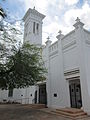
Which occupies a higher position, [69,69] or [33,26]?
[33,26]

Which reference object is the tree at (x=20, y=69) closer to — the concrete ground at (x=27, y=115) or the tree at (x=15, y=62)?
the tree at (x=15, y=62)

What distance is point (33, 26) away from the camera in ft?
69.5

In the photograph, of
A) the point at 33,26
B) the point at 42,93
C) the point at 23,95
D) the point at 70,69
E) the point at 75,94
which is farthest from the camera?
the point at 33,26

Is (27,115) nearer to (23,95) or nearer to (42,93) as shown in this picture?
(42,93)

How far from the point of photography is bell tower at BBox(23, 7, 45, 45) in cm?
2033

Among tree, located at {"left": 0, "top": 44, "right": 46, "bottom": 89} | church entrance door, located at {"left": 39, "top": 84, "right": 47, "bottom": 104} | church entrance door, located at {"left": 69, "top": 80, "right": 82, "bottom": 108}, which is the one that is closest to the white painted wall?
church entrance door, located at {"left": 39, "top": 84, "right": 47, "bottom": 104}

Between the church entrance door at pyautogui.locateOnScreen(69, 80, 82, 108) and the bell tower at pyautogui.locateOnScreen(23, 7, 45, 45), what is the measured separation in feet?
37.6

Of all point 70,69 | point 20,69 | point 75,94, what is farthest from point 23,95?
point 20,69

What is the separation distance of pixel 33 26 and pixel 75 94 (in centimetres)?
1502

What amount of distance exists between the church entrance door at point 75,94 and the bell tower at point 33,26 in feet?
37.6

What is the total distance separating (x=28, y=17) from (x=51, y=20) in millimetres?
13179

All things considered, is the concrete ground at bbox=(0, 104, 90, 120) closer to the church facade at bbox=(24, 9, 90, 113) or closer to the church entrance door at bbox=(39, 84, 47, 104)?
the church facade at bbox=(24, 9, 90, 113)

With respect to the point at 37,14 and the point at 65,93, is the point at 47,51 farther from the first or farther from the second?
the point at 37,14

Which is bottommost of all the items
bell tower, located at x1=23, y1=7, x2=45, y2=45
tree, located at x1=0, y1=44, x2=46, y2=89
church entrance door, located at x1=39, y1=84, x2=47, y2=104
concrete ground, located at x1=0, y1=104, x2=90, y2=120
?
concrete ground, located at x1=0, y1=104, x2=90, y2=120
